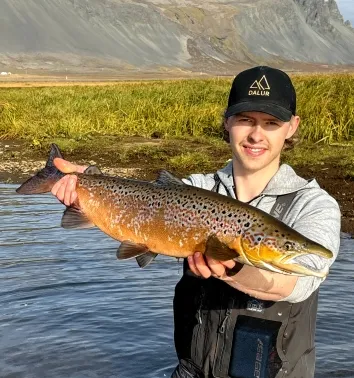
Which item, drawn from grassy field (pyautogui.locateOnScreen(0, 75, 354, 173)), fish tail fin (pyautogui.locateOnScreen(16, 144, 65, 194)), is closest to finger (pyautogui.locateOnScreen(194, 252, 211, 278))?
fish tail fin (pyautogui.locateOnScreen(16, 144, 65, 194))

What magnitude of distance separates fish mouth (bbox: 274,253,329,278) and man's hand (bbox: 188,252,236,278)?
9.0 inches

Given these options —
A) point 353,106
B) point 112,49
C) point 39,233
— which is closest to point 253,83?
point 39,233

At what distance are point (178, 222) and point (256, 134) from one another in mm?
562

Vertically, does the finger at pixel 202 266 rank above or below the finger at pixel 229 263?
below

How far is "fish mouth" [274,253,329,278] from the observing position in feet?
9.40

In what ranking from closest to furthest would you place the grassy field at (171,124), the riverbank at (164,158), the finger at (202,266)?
the finger at (202,266) → the riverbank at (164,158) → the grassy field at (171,124)

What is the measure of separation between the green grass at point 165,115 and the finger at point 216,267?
1153cm

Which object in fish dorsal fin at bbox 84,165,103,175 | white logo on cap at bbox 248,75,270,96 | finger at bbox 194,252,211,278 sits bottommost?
finger at bbox 194,252,211,278

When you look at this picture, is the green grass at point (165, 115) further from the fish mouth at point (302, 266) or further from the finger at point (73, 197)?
the fish mouth at point (302, 266)

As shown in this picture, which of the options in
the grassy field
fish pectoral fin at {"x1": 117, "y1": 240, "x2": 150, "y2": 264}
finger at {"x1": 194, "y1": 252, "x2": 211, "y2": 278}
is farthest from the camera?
the grassy field

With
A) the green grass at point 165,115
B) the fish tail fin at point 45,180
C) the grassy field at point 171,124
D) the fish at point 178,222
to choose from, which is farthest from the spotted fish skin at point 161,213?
Result: the green grass at point 165,115

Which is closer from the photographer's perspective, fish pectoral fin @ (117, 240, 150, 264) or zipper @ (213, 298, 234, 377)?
fish pectoral fin @ (117, 240, 150, 264)

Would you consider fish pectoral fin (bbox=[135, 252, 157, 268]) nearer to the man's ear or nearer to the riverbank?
the man's ear

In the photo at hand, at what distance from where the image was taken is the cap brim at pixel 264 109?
346 centimetres
